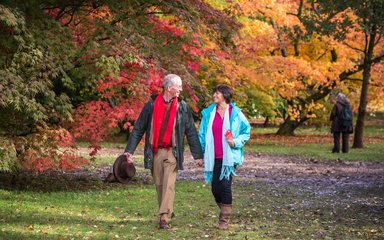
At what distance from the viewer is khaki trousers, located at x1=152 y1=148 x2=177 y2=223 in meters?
9.90

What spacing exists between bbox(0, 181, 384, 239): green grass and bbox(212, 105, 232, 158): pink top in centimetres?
95

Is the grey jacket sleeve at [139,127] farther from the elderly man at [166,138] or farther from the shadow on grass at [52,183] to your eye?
the shadow on grass at [52,183]

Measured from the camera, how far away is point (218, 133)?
32.8 feet

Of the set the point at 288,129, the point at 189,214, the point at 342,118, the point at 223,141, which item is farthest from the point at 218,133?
the point at 288,129

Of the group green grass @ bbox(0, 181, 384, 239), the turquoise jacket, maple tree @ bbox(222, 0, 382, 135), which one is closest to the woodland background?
green grass @ bbox(0, 181, 384, 239)

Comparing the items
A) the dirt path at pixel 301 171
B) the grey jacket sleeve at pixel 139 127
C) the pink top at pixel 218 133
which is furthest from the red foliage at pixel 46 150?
the dirt path at pixel 301 171

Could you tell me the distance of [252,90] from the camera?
33.3 m

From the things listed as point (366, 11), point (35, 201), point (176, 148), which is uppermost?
point (366, 11)

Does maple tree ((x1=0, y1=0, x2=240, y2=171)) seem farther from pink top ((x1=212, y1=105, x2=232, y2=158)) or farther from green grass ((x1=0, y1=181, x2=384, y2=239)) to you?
pink top ((x1=212, y1=105, x2=232, y2=158))

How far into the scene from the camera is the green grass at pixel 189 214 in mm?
9648

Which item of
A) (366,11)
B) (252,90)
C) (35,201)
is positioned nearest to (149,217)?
(35,201)

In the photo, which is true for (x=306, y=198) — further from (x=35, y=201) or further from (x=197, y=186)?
(x=35, y=201)

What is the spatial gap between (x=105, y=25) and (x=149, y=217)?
4618 mm

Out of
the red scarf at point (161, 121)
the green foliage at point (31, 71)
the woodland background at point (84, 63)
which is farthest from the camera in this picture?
the woodland background at point (84, 63)
